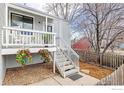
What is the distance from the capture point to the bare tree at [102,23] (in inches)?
263

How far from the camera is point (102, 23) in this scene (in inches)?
292

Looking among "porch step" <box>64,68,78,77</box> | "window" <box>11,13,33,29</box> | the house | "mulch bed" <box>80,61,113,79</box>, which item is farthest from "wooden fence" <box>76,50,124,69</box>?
"window" <box>11,13,33,29</box>

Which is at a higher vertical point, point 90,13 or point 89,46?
point 90,13

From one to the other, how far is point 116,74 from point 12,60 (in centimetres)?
450

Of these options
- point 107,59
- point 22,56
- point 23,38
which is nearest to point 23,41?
point 23,38

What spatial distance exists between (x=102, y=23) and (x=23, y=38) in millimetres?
6081

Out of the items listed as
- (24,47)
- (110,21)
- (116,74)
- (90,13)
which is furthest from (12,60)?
(110,21)

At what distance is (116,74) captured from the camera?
2.86 m

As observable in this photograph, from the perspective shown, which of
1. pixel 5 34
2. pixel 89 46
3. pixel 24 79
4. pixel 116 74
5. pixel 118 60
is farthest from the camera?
pixel 89 46

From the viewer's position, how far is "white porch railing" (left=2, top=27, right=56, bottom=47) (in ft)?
10.9

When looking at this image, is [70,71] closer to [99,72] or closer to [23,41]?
[99,72]

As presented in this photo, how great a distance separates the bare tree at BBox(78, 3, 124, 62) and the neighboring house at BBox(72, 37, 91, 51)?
46 centimetres

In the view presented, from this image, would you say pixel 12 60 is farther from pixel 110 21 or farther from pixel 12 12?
pixel 110 21

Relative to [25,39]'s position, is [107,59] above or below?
below
